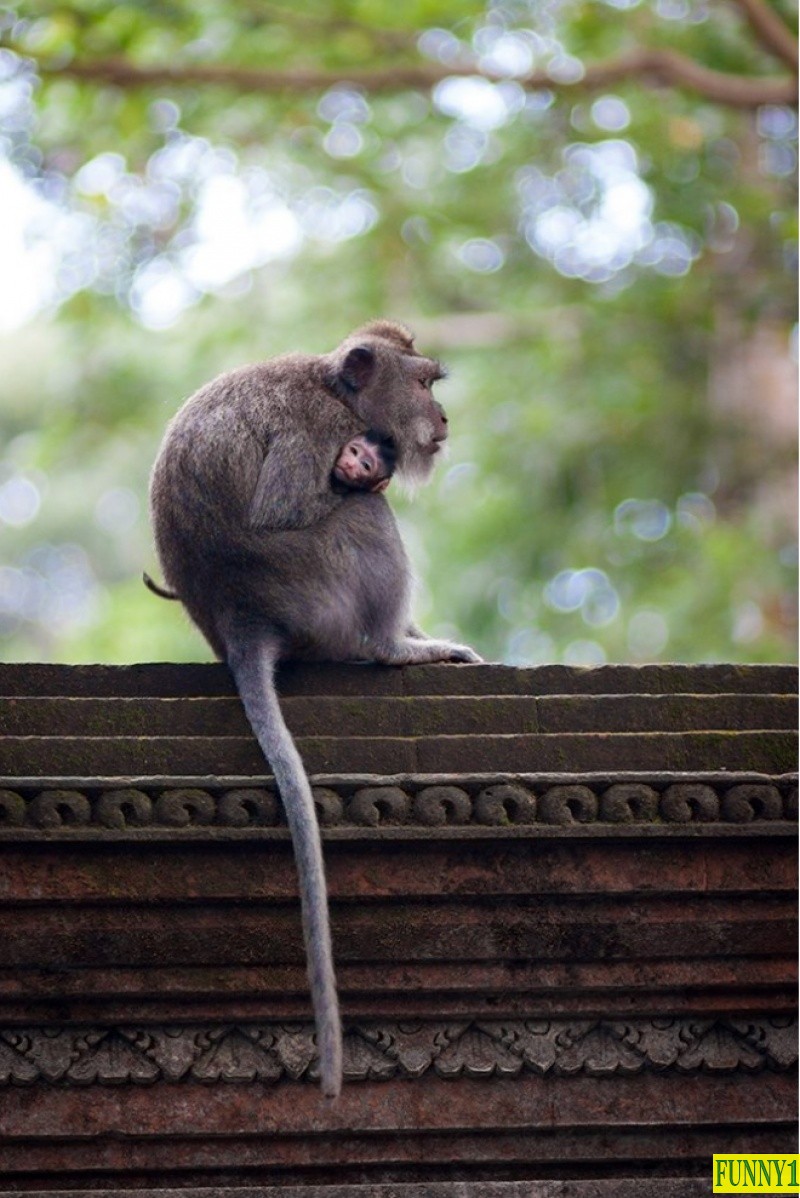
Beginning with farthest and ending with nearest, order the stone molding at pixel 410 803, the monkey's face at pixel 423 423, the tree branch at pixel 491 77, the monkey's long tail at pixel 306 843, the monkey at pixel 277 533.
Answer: the tree branch at pixel 491 77 < the monkey's face at pixel 423 423 < the monkey at pixel 277 533 < the stone molding at pixel 410 803 < the monkey's long tail at pixel 306 843

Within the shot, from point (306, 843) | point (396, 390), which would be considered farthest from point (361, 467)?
point (306, 843)

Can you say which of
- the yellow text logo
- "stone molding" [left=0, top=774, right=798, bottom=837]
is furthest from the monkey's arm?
the yellow text logo

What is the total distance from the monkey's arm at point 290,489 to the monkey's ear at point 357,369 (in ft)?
1.26

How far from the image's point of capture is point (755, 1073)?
151 inches

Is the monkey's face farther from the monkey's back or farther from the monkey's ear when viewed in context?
the monkey's back

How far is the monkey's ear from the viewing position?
15.8 feet

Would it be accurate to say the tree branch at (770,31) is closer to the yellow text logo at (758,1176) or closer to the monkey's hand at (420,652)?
the monkey's hand at (420,652)

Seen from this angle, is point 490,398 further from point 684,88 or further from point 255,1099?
point 255,1099

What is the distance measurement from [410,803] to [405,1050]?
53cm

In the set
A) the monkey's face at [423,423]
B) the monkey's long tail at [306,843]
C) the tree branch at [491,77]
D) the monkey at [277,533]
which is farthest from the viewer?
the tree branch at [491,77]

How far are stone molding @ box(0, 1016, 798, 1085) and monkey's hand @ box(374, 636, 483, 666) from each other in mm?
948

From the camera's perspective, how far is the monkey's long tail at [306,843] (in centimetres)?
334

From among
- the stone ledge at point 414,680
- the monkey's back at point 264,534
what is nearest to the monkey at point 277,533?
the monkey's back at point 264,534

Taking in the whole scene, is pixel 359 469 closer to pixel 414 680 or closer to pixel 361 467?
pixel 361 467
